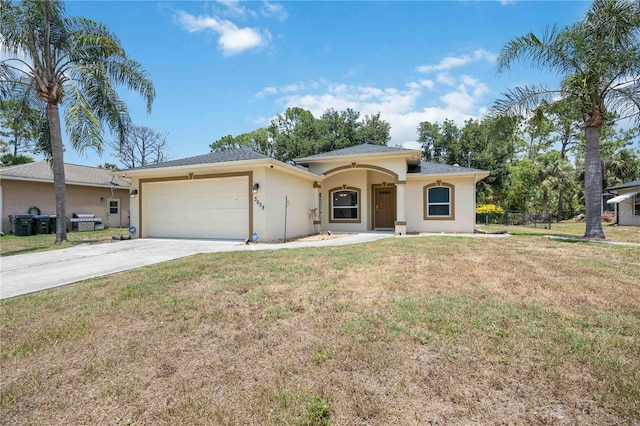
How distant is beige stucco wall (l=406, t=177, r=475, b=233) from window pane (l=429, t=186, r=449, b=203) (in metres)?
0.36

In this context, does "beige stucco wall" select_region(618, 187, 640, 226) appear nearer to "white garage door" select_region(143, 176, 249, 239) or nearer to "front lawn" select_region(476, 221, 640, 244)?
"front lawn" select_region(476, 221, 640, 244)

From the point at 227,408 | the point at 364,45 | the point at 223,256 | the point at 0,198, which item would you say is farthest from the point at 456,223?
the point at 0,198

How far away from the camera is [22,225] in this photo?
15.6 m

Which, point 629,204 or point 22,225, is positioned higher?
point 629,204

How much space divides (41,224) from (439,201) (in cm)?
2043

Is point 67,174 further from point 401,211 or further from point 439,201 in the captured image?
point 439,201

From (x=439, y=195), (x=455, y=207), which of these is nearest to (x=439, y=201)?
(x=439, y=195)

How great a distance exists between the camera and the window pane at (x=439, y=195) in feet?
49.7

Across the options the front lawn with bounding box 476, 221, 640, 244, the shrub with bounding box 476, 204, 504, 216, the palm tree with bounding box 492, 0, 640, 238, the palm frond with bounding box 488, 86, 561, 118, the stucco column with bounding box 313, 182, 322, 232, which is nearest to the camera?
the palm tree with bounding box 492, 0, 640, 238

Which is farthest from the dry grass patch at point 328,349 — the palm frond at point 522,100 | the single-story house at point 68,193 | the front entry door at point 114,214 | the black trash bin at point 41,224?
the front entry door at point 114,214

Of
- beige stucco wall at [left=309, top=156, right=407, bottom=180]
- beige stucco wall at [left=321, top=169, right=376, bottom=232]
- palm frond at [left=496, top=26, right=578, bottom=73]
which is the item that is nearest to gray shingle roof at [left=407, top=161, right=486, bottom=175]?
beige stucco wall at [left=309, top=156, right=407, bottom=180]

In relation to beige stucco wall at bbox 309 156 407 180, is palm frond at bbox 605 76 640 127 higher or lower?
higher

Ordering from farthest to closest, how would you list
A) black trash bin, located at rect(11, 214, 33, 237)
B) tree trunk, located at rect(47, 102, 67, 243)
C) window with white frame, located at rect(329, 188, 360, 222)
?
window with white frame, located at rect(329, 188, 360, 222) < black trash bin, located at rect(11, 214, 33, 237) < tree trunk, located at rect(47, 102, 67, 243)

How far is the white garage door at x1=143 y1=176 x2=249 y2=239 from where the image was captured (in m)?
12.0
